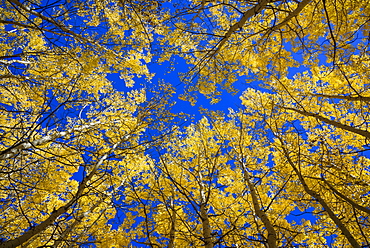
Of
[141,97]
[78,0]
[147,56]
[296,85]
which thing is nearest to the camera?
[78,0]

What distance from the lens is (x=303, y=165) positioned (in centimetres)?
607

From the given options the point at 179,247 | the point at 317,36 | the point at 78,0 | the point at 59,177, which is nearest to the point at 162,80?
the point at 78,0

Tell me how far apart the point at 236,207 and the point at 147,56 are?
6156mm

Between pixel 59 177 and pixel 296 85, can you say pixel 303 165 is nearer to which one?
pixel 296 85

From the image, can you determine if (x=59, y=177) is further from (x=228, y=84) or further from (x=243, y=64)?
(x=243, y=64)

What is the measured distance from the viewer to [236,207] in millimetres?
6586

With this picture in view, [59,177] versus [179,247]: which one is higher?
[59,177]

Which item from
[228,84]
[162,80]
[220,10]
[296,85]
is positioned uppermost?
[162,80]

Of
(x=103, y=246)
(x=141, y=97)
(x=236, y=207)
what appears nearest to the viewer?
(x=103, y=246)

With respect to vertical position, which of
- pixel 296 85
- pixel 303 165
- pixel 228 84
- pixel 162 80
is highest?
pixel 162 80

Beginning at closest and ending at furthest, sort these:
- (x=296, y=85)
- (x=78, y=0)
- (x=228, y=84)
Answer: (x=78, y=0)
(x=228, y=84)
(x=296, y=85)

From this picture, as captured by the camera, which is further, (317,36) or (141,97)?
(141,97)

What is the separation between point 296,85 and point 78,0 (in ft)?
19.8

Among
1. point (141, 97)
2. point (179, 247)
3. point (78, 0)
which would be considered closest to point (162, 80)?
point (141, 97)
